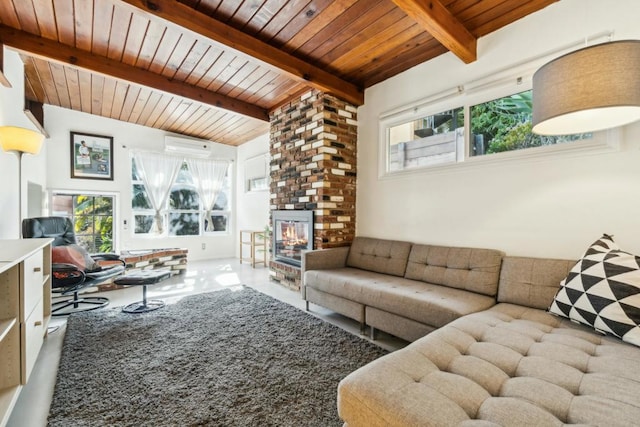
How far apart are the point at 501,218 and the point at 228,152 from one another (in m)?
5.75

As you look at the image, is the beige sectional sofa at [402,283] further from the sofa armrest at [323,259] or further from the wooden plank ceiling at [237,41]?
the wooden plank ceiling at [237,41]

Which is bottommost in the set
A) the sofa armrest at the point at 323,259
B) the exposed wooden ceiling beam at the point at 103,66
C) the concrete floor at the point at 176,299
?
the concrete floor at the point at 176,299

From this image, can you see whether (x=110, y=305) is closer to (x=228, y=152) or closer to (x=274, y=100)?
(x=274, y=100)

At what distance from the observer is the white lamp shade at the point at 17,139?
2436mm

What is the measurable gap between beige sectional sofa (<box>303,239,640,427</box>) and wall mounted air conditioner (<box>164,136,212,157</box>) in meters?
5.86

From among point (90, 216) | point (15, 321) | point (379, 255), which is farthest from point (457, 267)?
point (90, 216)

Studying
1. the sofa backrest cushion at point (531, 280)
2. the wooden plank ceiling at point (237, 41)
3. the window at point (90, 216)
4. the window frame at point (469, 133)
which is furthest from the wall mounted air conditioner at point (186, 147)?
the sofa backrest cushion at point (531, 280)

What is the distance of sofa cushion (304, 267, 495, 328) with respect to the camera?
1.88 metres

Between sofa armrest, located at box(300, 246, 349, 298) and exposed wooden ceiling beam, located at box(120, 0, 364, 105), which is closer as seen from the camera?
exposed wooden ceiling beam, located at box(120, 0, 364, 105)

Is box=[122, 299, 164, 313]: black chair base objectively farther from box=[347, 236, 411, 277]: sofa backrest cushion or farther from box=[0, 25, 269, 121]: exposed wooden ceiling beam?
box=[0, 25, 269, 121]: exposed wooden ceiling beam

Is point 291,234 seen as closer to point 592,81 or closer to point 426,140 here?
point 426,140

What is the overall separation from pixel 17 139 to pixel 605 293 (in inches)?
173

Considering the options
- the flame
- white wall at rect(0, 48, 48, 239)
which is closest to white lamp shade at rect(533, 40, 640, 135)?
the flame

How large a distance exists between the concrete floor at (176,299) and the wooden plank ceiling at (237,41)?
8.20 feet
